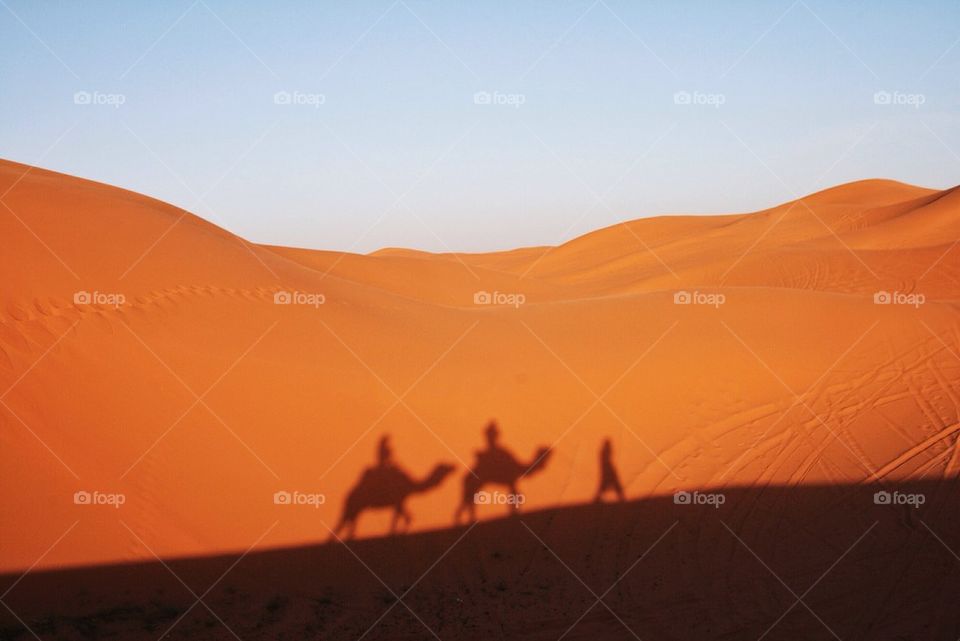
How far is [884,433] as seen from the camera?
24.7 feet

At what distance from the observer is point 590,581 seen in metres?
5.70

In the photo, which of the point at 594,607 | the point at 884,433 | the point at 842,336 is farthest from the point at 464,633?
the point at 842,336

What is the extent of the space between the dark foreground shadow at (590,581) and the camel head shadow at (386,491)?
0.25m

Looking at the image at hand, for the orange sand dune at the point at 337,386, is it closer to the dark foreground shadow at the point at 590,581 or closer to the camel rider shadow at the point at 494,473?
the camel rider shadow at the point at 494,473

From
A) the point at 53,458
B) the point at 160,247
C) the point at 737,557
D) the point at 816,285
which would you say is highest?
the point at 816,285

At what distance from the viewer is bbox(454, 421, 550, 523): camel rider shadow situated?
662cm

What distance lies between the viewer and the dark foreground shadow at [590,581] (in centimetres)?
500

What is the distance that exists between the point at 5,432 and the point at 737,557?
639 centimetres

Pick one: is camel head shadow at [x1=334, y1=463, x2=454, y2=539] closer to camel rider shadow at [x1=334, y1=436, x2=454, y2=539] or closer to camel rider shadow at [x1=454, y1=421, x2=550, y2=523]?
camel rider shadow at [x1=334, y1=436, x2=454, y2=539]

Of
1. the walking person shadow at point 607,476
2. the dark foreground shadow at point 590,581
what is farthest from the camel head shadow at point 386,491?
the walking person shadow at point 607,476

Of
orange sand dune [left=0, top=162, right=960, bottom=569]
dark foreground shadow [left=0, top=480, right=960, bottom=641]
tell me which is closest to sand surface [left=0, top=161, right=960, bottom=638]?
orange sand dune [left=0, top=162, right=960, bottom=569]

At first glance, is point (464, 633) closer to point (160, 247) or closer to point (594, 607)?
point (594, 607)

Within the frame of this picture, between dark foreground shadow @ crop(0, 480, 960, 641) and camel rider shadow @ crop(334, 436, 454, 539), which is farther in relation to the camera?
camel rider shadow @ crop(334, 436, 454, 539)

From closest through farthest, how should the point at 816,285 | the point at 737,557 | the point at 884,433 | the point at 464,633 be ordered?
the point at 464,633
the point at 737,557
the point at 884,433
the point at 816,285
